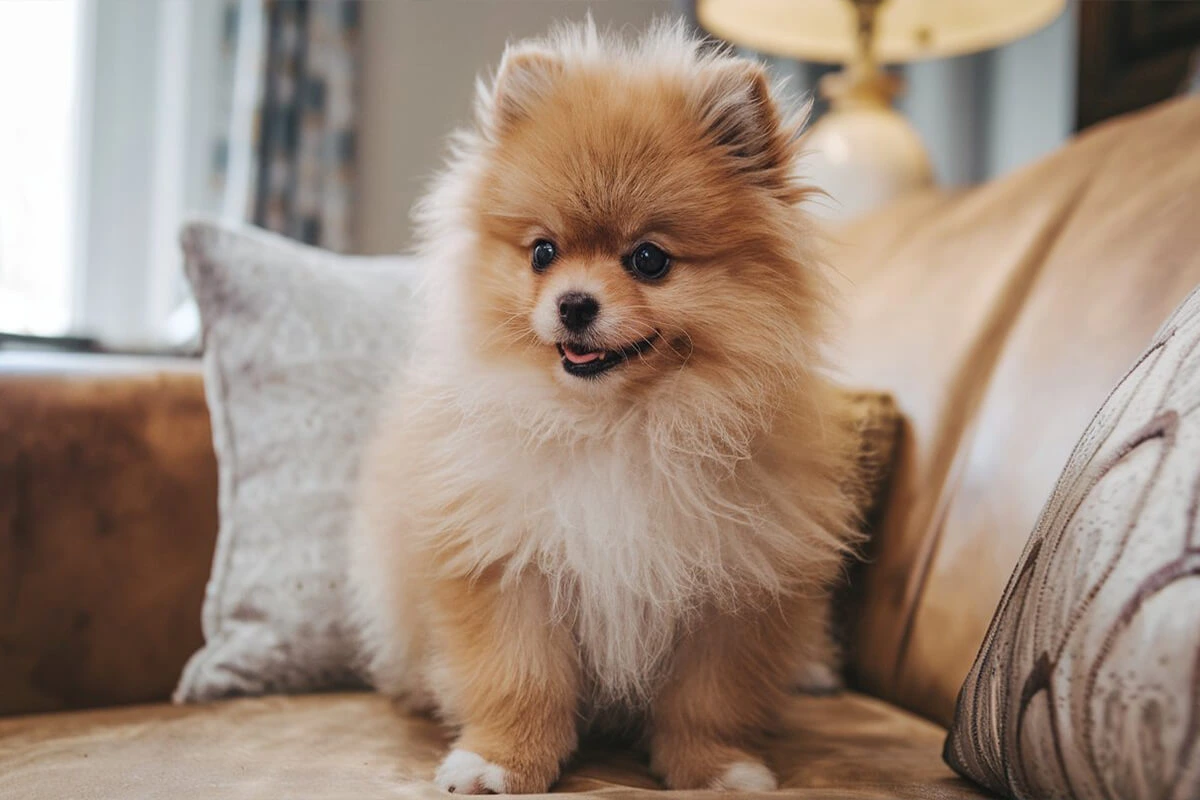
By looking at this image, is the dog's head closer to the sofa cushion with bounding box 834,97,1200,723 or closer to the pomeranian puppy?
the pomeranian puppy

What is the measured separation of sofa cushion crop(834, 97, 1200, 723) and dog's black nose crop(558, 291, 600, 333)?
443 millimetres

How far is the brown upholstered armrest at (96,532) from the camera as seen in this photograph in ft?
4.25

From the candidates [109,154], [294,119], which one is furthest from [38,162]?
[294,119]

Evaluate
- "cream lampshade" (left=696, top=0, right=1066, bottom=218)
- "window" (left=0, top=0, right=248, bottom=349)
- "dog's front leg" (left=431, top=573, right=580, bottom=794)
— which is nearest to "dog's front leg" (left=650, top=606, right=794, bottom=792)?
"dog's front leg" (left=431, top=573, right=580, bottom=794)

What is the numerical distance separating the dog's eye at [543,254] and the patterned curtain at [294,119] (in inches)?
87.6

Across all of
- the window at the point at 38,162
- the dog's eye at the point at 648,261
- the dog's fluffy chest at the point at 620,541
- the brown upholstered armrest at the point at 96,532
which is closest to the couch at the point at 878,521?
the brown upholstered armrest at the point at 96,532

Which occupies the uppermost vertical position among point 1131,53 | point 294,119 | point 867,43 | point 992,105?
point 992,105

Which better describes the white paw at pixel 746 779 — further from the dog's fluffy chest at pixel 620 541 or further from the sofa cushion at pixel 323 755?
the dog's fluffy chest at pixel 620 541

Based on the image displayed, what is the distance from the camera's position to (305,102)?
318cm

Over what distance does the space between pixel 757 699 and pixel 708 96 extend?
666 millimetres

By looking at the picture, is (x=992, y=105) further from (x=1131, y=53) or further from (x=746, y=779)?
(x=746, y=779)

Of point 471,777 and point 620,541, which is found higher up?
point 620,541

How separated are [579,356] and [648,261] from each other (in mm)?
123

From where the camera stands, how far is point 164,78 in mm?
3154
